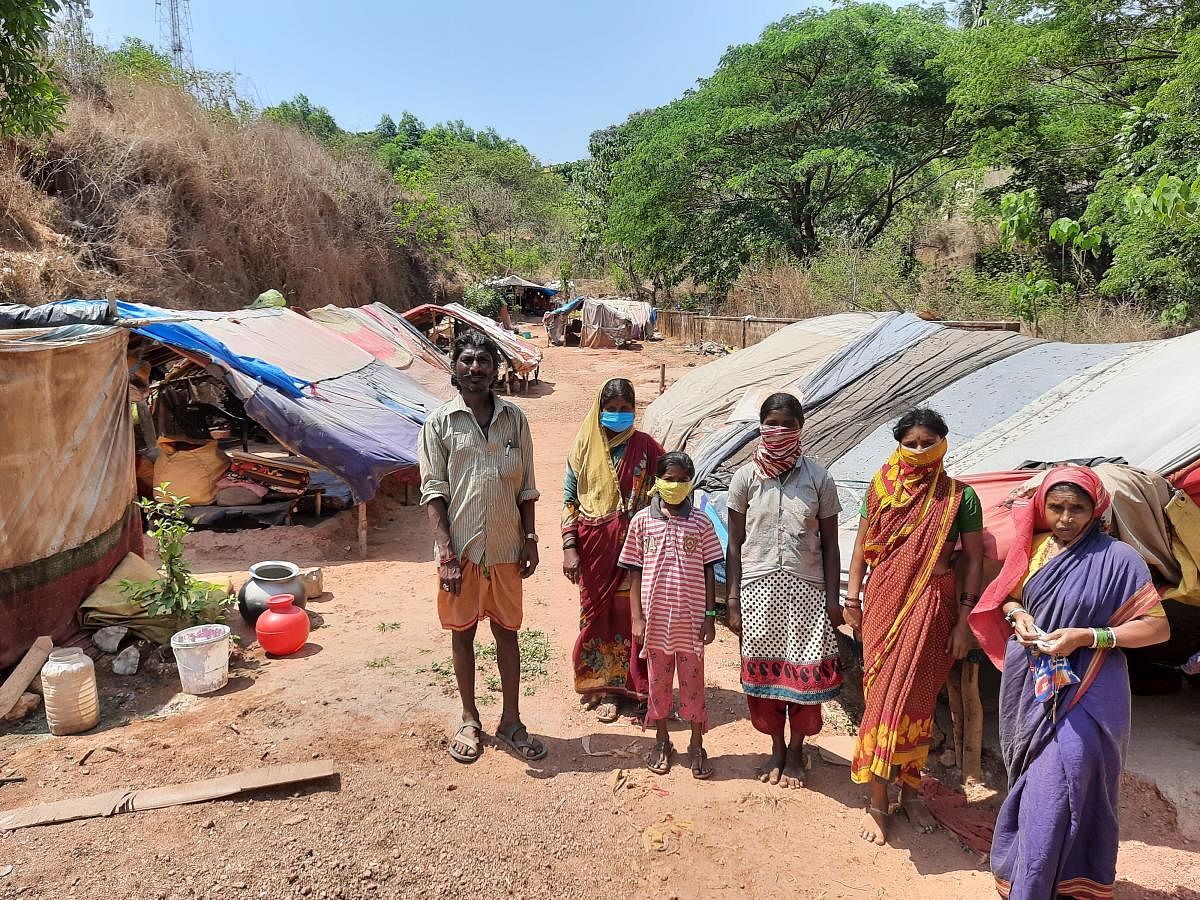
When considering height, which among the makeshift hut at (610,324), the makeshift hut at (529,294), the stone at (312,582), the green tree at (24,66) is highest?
the makeshift hut at (529,294)

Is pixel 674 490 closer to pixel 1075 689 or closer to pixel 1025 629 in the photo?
pixel 1025 629

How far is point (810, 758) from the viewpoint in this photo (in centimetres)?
345

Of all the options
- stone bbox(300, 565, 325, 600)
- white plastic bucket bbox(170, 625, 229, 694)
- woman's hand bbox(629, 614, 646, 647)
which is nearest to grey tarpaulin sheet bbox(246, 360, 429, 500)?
stone bbox(300, 565, 325, 600)

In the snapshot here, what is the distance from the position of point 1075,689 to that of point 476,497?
225cm

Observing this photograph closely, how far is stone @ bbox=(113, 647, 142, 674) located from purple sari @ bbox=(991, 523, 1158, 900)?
4401mm

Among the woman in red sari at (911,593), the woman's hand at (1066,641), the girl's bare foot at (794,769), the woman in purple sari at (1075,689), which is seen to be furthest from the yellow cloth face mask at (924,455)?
the girl's bare foot at (794,769)

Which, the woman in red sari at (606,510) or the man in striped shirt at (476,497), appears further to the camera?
the woman in red sari at (606,510)

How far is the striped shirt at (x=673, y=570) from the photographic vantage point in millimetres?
3178

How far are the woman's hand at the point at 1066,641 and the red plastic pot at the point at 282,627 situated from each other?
3.99 metres

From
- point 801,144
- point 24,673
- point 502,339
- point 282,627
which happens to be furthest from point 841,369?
point 801,144

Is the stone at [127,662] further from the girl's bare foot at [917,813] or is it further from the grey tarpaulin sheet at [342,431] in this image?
the girl's bare foot at [917,813]

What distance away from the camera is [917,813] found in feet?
10.00

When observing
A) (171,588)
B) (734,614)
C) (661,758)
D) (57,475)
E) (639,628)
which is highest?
(57,475)

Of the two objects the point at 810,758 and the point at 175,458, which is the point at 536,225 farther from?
the point at 810,758
